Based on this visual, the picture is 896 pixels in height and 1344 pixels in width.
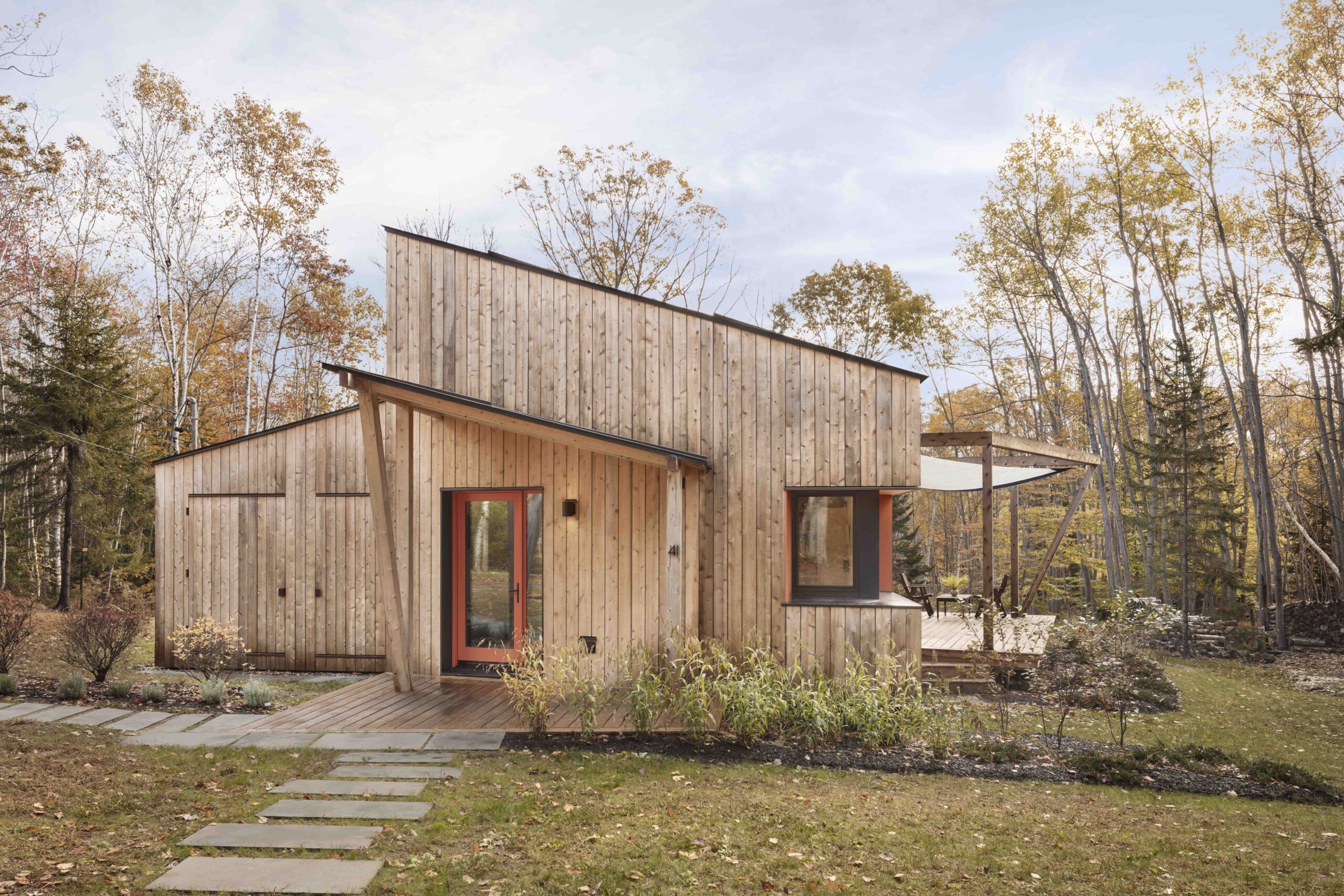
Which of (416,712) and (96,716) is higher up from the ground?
(96,716)

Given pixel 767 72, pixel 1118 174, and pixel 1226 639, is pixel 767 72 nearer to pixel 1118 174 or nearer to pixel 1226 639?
pixel 1118 174

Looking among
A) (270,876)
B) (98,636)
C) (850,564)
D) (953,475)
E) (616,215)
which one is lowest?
(270,876)

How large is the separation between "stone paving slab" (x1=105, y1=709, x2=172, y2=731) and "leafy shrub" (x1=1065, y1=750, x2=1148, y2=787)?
7222 mm

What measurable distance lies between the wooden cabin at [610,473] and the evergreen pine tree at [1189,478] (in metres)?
8.11

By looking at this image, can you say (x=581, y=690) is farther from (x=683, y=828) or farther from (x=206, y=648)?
(x=206, y=648)

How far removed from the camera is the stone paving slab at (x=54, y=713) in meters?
5.92

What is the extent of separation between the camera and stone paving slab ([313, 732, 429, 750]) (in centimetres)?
550

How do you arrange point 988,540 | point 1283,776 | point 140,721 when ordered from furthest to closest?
1. point 988,540
2. point 140,721
3. point 1283,776

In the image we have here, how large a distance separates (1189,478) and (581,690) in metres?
11.9

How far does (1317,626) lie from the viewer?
13570 millimetres

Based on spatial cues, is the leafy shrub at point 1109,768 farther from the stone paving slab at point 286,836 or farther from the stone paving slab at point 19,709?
the stone paving slab at point 19,709

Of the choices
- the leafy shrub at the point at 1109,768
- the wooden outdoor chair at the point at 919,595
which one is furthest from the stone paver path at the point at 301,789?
the wooden outdoor chair at the point at 919,595

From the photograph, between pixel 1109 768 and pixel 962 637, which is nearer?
pixel 1109 768

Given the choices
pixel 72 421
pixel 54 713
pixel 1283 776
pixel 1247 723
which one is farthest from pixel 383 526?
pixel 72 421
